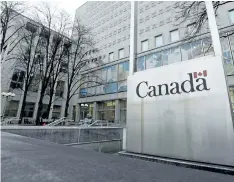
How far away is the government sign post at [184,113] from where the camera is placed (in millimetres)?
2002

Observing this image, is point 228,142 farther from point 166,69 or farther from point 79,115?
point 79,115

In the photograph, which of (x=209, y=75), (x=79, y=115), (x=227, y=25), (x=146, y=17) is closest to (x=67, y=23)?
(x=146, y=17)

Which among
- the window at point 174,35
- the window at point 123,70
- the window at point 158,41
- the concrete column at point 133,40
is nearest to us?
the concrete column at point 133,40

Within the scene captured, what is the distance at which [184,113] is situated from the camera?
2.30m

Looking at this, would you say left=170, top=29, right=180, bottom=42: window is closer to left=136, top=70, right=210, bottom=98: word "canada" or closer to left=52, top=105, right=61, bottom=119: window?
left=136, top=70, right=210, bottom=98: word "canada"

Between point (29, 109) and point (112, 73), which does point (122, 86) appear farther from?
point (29, 109)

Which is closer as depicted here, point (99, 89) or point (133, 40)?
point (133, 40)

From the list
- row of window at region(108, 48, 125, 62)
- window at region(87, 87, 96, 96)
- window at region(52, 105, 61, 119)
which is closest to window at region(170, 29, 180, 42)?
row of window at region(108, 48, 125, 62)

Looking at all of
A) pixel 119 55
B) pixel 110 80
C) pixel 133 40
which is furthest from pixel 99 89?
pixel 133 40

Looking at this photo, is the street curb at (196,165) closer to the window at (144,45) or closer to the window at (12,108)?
the window at (144,45)

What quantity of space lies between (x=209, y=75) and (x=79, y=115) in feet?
85.2

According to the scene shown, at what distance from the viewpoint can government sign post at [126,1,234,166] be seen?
200 centimetres

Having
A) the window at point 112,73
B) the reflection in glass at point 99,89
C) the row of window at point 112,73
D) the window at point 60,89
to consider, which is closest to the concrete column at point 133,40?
the row of window at point 112,73

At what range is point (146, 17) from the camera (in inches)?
848
